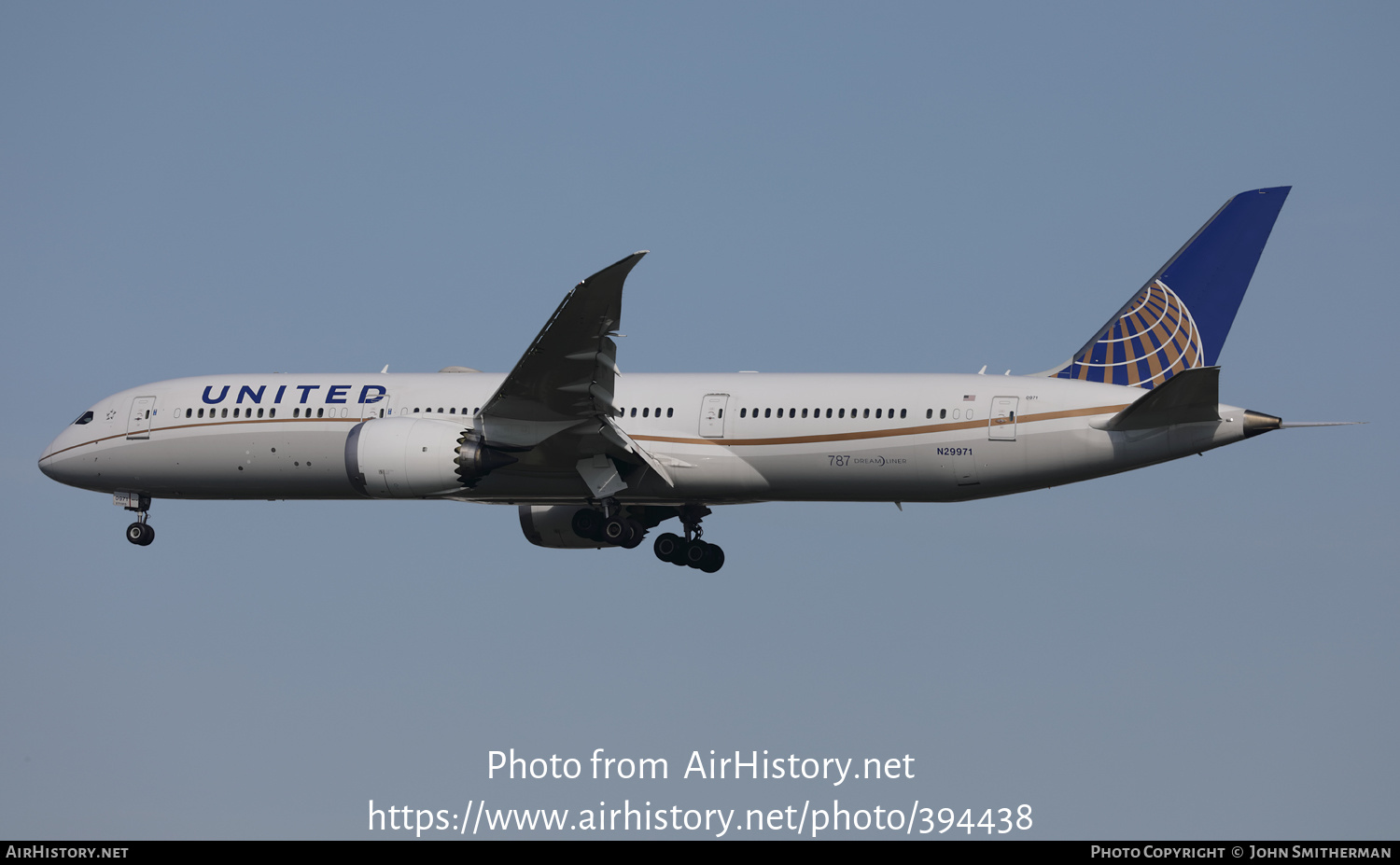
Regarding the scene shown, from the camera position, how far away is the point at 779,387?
34.3 meters

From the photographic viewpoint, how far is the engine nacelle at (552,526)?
1576 inches

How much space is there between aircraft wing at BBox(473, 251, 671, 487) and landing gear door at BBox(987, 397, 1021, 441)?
6.81 m

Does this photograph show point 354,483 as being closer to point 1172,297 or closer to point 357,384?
point 357,384

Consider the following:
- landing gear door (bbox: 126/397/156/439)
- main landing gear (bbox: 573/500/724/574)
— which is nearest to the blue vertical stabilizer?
main landing gear (bbox: 573/500/724/574)

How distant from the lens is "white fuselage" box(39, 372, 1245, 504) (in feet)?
106

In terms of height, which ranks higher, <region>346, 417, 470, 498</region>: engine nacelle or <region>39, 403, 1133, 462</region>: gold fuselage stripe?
<region>39, 403, 1133, 462</region>: gold fuselage stripe

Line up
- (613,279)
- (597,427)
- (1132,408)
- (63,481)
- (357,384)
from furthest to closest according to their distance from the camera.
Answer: (63,481), (357,384), (597,427), (1132,408), (613,279)

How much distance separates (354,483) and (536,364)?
182 inches

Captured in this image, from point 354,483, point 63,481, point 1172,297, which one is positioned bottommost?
point 354,483

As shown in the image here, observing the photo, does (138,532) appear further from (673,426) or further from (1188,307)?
(1188,307)

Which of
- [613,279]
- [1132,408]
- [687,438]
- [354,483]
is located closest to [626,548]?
[687,438]

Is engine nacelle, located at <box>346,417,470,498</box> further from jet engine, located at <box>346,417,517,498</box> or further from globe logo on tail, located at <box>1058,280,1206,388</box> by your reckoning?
globe logo on tail, located at <box>1058,280,1206,388</box>

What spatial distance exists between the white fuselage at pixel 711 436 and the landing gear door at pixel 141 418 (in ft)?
0.15

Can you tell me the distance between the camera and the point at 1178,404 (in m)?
30.8
